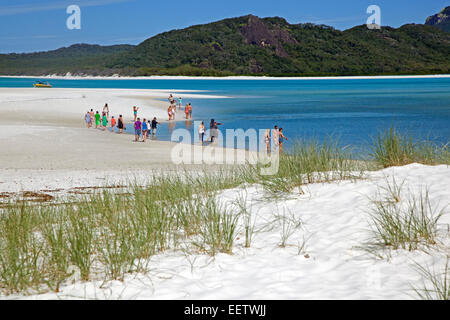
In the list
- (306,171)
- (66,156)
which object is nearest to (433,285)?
(306,171)

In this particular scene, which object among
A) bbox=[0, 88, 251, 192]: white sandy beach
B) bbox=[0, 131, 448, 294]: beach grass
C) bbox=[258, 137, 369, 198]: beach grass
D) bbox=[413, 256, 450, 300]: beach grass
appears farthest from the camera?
bbox=[0, 88, 251, 192]: white sandy beach

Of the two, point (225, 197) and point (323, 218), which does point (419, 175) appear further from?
point (225, 197)

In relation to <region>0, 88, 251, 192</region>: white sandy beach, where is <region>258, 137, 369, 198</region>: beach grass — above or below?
above

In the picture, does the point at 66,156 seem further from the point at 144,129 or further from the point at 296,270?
the point at 296,270

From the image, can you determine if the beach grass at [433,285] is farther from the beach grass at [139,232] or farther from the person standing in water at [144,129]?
the person standing in water at [144,129]

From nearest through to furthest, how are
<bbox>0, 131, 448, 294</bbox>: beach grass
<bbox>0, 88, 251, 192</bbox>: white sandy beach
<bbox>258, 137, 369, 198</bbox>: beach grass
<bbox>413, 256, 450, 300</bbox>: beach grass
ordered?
1. <bbox>413, 256, 450, 300</bbox>: beach grass
2. <bbox>0, 131, 448, 294</bbox>: beach grass
3. <bbox>258, 137, 369, 198</bbox>: beach grass
4. <bbox>0, 88, 251, 192</bbox>: white sandy beach

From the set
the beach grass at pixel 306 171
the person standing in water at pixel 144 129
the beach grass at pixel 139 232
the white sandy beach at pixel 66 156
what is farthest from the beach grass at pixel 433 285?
the person standing in water at pixel 144 129

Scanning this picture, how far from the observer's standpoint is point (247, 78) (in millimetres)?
164375

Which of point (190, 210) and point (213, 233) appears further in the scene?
point (190, 210)

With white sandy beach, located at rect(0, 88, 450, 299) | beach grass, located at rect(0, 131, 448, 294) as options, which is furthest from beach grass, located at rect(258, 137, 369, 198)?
white sandy beach, located at rect(0, 88, 450, 299)

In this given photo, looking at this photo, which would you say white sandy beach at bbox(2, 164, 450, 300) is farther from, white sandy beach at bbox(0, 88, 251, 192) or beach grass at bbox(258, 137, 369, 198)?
white sandy beach at bbox(0, 88, 251, 192)

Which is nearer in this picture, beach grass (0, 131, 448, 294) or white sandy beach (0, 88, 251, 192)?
beach grass (0, 131, 448, 294)
